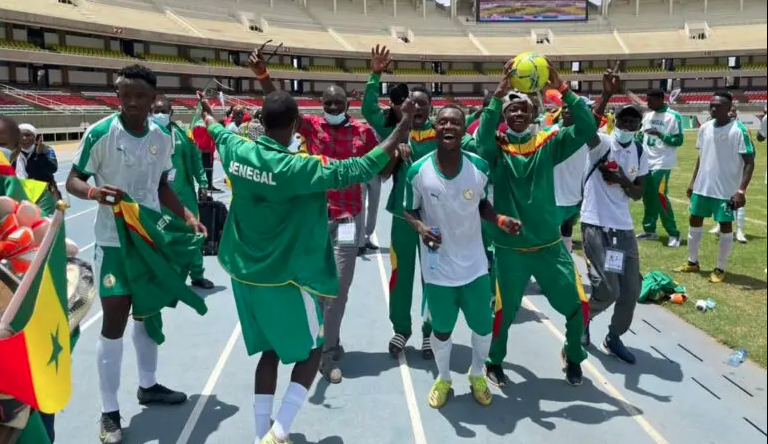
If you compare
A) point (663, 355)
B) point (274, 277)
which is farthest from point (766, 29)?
point (663, 355)

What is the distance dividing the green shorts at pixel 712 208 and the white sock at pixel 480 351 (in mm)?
4519

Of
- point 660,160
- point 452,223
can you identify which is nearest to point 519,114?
point 452,223

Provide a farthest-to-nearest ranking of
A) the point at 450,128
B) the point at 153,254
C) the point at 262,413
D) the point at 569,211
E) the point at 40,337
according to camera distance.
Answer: the point at 569,211, the point at 450,128, the point at 153,254, the point at 262,413, the point at 40,337

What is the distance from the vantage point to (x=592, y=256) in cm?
481

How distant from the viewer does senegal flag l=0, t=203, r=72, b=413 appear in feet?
5.14

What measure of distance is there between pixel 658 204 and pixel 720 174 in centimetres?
210

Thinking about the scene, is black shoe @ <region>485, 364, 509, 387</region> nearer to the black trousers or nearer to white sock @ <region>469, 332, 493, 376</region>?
white sock @ <region>469, 332, 493, 376</region>

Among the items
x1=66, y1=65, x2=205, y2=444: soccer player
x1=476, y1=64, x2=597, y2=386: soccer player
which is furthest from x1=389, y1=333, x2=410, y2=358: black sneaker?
x1=66, y1=65, x2=205, y2=444: soccer player

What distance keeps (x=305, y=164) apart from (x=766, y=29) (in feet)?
6.56

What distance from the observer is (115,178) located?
12.1 feet

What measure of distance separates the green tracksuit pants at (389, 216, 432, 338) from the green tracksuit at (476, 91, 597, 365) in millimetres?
872

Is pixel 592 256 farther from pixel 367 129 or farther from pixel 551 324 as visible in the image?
pixel 367 129

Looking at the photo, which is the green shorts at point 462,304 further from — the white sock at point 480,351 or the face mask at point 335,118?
the face mask at point 335,118

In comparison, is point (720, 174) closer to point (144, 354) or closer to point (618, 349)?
point (618, 349)
